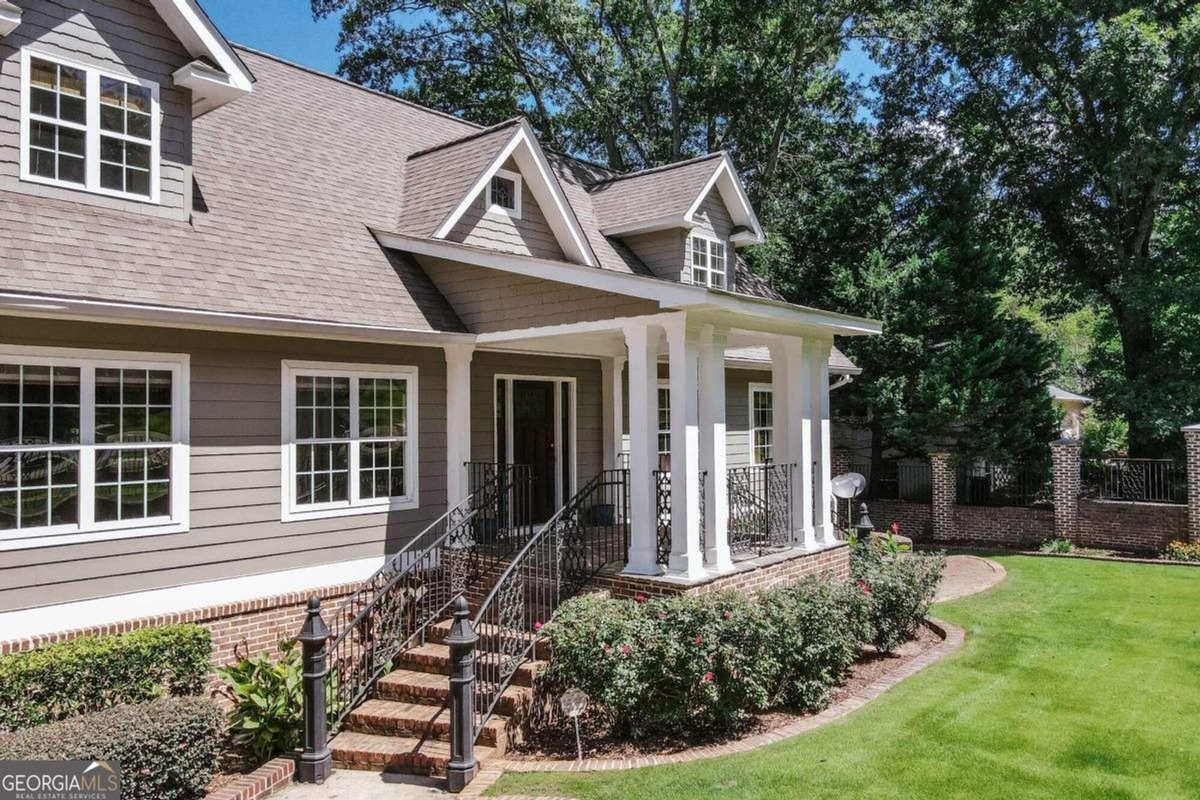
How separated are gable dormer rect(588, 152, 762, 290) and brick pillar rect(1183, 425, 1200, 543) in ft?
32.8

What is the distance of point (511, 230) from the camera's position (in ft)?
41.9

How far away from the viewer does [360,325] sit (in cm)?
961

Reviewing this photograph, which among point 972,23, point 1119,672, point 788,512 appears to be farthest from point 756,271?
point 1119,672

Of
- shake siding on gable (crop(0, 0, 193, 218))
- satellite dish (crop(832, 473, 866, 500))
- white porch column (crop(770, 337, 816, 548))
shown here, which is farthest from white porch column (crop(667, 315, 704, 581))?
shake siding on gable (crop(0, 0, 193, 218))

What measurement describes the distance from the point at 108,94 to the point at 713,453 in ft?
25.5

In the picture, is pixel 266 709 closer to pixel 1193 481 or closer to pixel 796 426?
pixel 796 426

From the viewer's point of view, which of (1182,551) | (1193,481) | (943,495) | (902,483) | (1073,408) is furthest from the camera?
(1073,408)

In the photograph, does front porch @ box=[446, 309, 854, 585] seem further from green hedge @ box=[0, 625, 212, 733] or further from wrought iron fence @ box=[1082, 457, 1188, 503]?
wrought iron fence @ box=[1082, 457, 1188, 503]

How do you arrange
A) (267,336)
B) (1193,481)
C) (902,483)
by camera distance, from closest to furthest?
1. (267,336)
2. (1193,481)
3. (902,483)

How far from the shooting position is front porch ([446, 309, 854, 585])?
9.36m

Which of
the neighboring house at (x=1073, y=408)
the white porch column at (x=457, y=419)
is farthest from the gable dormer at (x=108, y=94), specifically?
the neighboring house at (x=1073, y=408)

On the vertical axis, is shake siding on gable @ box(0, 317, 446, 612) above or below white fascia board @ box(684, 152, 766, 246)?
below

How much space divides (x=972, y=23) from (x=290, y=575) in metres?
22.7

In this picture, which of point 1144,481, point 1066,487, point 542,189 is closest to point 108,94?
point 542,189
